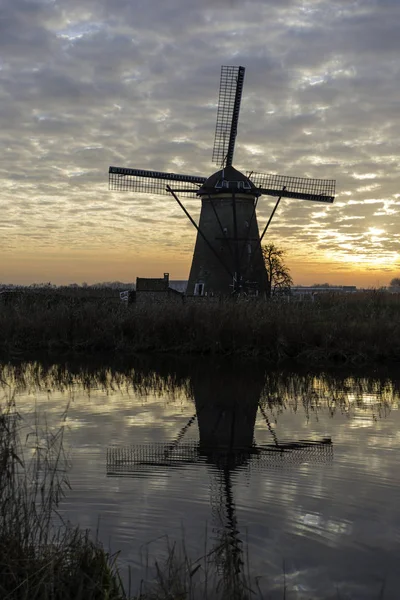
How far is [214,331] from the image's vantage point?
681 inches

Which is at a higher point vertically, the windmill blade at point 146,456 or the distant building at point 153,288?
the distant building at point 153,288

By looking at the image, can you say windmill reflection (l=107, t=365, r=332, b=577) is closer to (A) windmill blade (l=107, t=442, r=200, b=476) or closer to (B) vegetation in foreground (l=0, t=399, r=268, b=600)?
(A) windmill blade (l=107, t=442, r=200, b=476)

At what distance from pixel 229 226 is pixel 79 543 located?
80.2 feet

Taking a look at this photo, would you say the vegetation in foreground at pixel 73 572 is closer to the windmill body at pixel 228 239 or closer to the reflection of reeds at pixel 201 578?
the reflection of reeds at pixel 201 578

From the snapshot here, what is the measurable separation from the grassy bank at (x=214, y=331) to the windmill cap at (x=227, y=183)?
29.7 feet

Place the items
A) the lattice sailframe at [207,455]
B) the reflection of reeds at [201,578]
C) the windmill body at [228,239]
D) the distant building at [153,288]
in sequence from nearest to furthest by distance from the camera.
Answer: the reflection of reeds at [201,578] → the lattice sailframe at [207,455] → the windmill body at [228,239] → the distant building at [153,288]

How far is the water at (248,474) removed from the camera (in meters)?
4.47

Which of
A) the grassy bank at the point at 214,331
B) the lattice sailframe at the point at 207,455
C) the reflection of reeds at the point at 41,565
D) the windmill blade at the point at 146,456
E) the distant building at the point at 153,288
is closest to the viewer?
the reflection of reeds at the point at 41,565

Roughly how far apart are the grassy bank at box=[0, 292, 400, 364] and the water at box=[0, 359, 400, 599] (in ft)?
14.1

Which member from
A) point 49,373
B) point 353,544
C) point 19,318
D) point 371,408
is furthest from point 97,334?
point 353,544

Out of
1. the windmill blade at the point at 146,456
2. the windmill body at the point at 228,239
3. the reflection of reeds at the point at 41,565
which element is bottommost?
the windmill blade at the point at 146,456

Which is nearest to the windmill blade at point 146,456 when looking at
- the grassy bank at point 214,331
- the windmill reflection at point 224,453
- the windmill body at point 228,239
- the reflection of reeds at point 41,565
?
the windmill reflection at point 224,453

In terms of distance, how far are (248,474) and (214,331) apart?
10.9m

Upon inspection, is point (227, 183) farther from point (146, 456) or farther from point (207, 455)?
point (146, 456)
